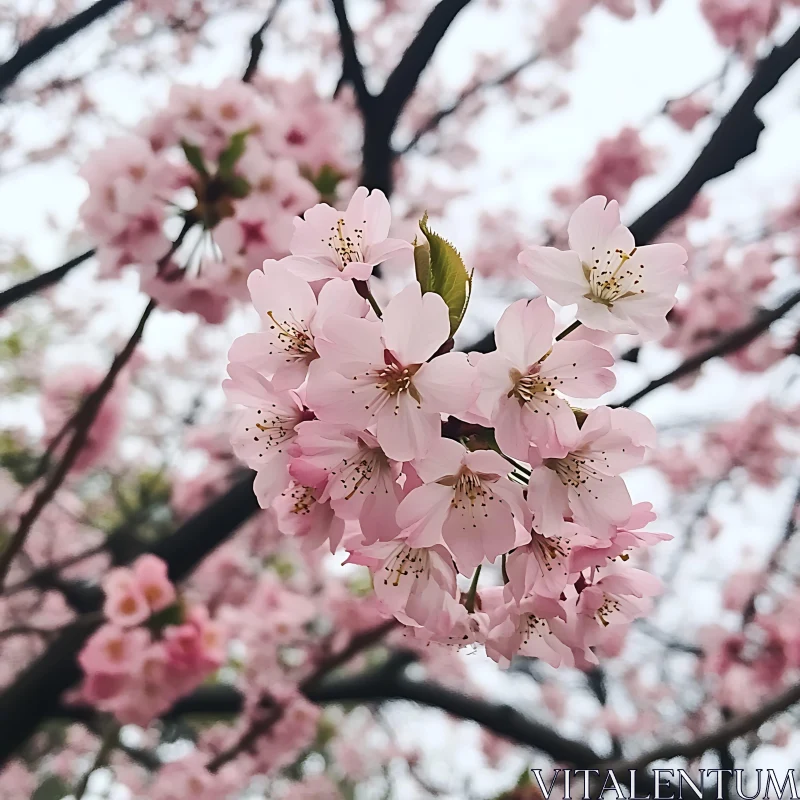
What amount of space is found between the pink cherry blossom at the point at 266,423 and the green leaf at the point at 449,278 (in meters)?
0.14

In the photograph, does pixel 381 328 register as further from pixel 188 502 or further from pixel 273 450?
pixel 188 502

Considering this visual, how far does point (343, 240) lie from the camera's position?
52cm

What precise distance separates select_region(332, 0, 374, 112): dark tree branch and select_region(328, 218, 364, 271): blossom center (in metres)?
0.96

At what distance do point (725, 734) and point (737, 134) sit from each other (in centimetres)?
85

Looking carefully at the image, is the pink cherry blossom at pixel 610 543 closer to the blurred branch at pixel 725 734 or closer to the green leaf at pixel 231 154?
the blurred branch at pixel 725 734

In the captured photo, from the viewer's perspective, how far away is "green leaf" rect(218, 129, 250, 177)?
3.38 feet

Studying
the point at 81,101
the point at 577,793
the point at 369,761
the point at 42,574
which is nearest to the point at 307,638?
the point at 42,574

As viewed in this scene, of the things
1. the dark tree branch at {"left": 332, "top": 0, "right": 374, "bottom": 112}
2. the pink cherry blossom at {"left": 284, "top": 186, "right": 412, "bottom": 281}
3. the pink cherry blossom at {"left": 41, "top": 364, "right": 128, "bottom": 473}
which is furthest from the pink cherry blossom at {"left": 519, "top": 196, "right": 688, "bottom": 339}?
the pink cherry blossom at {"left": 41, "top": 364, "right": 128, "bottom": 473}

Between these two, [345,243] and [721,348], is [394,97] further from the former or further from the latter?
[345,243]

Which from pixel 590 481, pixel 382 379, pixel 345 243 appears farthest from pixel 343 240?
pixel 590 481

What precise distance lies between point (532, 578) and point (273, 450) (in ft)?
0.76

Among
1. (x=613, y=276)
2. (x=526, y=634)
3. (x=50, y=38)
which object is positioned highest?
(x=50, y=38)

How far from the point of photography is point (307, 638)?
264 cm

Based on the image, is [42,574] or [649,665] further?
[649,665]
